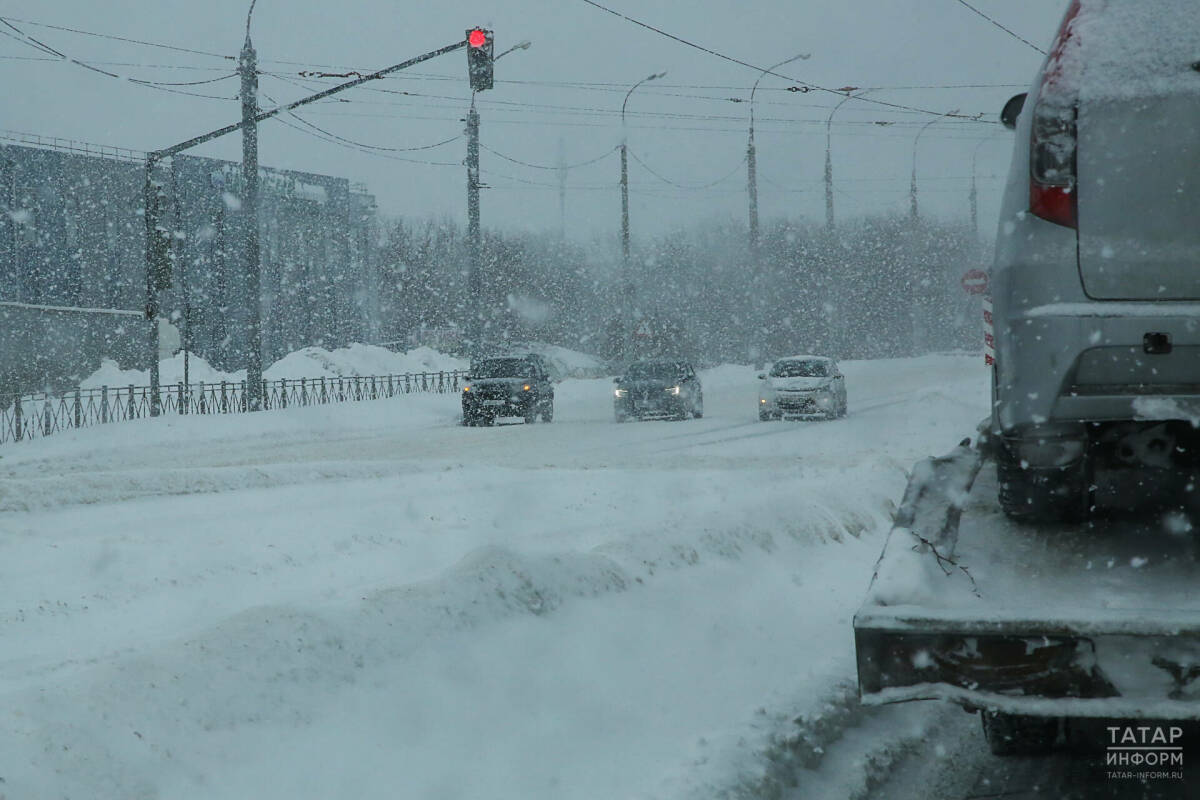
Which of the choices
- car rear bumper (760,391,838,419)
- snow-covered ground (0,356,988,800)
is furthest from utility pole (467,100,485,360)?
snow-covered ground (0,356,988,800)

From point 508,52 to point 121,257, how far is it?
37.4 metres

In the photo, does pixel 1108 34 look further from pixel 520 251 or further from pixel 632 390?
pixel 520 251

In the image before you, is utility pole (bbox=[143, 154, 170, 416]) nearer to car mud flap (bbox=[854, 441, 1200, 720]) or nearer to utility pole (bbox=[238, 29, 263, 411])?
utility pole (bbox=[238, 29, 263, 411])

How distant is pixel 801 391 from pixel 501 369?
23.4 feet

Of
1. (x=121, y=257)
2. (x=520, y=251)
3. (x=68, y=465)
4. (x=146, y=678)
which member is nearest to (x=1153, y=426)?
(x=146, y=678)

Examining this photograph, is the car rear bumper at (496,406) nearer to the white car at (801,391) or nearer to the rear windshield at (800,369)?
the white car at (801,391)

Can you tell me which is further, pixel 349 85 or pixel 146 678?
pixel 349 85

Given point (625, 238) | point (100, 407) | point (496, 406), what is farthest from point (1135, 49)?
point (625, 238)

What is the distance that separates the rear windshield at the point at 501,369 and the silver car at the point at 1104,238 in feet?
82.3

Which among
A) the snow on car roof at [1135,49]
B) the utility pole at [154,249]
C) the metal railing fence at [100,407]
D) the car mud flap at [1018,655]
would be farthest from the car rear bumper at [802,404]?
the car mud flap at [1018,655]

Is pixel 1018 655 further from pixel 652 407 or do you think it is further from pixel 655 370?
pixel 655 370

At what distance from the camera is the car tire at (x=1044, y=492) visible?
3.89 m

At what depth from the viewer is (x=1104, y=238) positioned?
11.5ft

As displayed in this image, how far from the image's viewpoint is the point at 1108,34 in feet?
11.9
